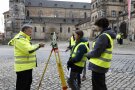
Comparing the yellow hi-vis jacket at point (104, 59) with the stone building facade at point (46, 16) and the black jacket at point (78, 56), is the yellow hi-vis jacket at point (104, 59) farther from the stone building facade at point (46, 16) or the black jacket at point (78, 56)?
the stone building facade at point (46, 16)

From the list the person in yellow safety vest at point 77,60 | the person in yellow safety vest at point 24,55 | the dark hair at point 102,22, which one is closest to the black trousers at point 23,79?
the person in yellow safety vest at point 24,55

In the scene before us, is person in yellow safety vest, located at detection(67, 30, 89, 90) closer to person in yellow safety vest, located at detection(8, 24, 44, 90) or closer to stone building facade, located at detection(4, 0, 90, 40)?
person in yellow safety vest, located at detection(8, 24, 44, 90)

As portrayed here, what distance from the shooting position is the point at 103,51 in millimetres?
5965

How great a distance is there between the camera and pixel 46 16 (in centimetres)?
10200

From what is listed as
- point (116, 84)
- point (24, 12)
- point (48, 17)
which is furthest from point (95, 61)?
point (48, 17)

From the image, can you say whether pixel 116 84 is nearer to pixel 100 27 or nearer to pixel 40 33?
pixel 100 27

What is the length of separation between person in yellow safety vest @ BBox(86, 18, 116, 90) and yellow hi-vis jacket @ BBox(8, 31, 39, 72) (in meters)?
1.46

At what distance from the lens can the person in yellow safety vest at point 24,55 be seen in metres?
6.63

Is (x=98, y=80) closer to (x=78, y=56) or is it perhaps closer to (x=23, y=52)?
(x=78, y=56)

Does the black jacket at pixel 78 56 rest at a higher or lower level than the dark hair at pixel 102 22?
lower

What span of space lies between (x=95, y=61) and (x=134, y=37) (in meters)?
45.0

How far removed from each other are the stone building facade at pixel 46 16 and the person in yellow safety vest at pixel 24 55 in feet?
271

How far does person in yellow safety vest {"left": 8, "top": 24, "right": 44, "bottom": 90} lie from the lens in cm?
663

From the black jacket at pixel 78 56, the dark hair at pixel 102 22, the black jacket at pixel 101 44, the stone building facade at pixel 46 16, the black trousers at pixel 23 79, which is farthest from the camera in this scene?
the stone building facade at pixel 46 16
